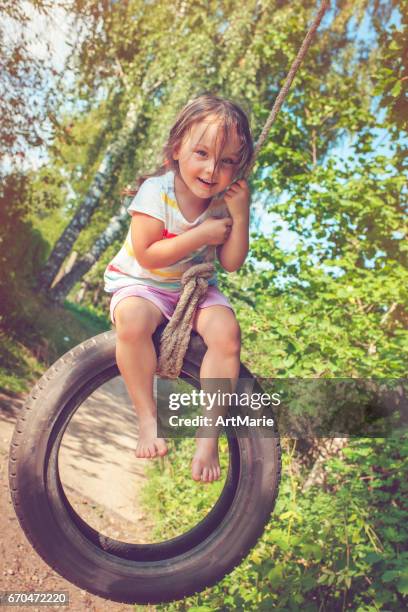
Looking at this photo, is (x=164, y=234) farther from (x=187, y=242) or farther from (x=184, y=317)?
(x=184, y=317)

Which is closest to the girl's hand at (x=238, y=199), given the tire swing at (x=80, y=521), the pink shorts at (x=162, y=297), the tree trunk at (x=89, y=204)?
the tire swing at (x=80, y=521)

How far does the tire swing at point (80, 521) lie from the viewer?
162cm

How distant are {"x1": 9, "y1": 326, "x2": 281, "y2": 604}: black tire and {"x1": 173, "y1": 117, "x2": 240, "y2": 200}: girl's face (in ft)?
1.52

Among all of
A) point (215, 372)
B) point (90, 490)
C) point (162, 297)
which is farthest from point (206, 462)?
point (90, 490)

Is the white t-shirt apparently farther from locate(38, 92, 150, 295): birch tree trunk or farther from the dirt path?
locate(38, 92, 150, 295): birch tree trunk

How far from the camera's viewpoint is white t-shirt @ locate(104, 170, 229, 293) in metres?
1.68

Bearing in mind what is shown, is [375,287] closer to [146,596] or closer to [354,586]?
[354,586]

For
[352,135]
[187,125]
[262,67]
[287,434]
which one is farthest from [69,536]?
[262,67]

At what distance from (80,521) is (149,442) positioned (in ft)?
1.19

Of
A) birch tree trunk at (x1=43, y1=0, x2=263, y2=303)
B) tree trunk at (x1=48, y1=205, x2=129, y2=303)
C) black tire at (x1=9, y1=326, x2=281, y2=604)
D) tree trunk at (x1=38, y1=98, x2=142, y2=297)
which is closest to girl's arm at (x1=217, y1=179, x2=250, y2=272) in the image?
black tire at (x1=9, y1=326, x2=281, y2=604)

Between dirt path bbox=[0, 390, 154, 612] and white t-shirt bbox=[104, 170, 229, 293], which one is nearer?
white t-shirt bbox=[104, 170, 229, 293]

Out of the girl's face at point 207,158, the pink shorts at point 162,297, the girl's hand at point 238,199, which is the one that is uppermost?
the girl's face at point 207,158

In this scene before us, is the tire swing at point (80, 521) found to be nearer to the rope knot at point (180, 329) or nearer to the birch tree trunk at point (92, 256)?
the rope knot at point (180, 329)

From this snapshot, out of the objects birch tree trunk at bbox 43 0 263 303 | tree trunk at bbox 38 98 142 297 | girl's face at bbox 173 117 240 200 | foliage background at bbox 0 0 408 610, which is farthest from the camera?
tree trunk at bbox 38 98 142 297
